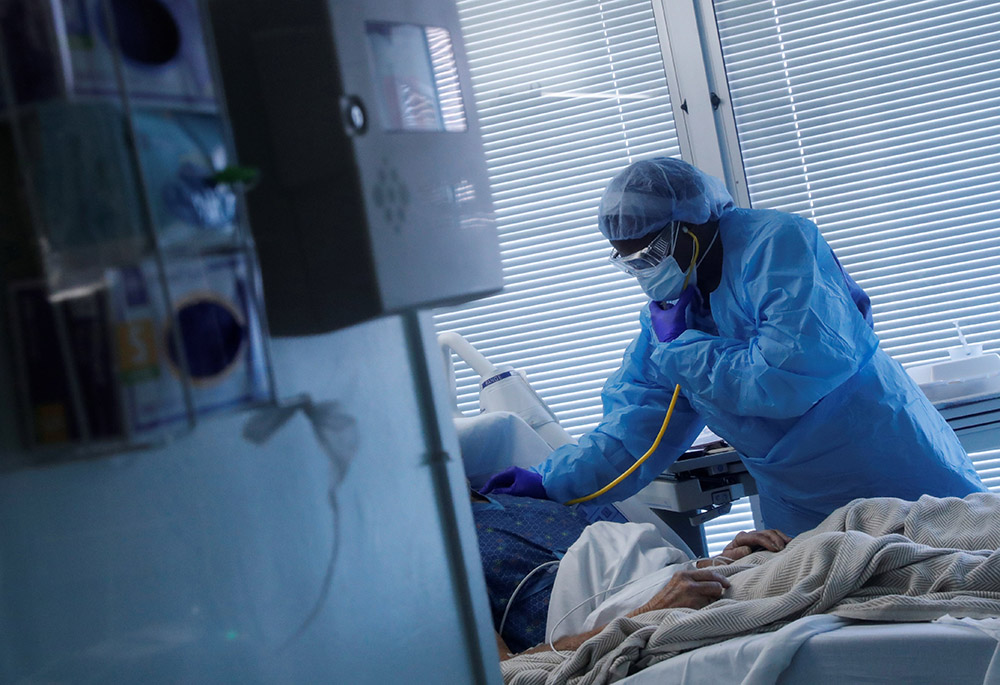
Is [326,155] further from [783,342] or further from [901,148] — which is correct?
[901,148]

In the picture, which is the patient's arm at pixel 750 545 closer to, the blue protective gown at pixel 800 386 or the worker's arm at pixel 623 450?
the blue protective gown at pixel 800 386

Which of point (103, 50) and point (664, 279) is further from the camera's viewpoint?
point (664, 279)

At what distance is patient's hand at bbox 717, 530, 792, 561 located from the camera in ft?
6.29

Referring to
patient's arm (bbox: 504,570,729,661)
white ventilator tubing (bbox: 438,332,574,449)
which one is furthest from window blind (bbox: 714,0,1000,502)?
patient's arm (bbox: 504,570,729,661)

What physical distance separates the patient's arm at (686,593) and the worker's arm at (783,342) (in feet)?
1.81

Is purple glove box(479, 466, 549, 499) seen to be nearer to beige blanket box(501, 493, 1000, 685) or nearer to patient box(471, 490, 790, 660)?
patient box(471, 490, 790, 660)

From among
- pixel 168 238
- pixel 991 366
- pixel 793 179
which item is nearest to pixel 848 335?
pixel 991 366

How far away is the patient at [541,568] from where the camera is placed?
1724mm

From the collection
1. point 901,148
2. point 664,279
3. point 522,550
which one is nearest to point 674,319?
point 664,279

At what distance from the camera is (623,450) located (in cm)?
258

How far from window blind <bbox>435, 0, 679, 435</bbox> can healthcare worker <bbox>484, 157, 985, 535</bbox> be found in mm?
1028

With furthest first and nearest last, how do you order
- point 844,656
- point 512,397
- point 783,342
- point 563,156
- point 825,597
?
1. point 563,156
2. point 512,397
3. point 783,342
4. point 825,597
5. point 844,656

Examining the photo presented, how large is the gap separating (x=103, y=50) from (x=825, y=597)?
4.56ft

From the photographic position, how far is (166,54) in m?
0.58
